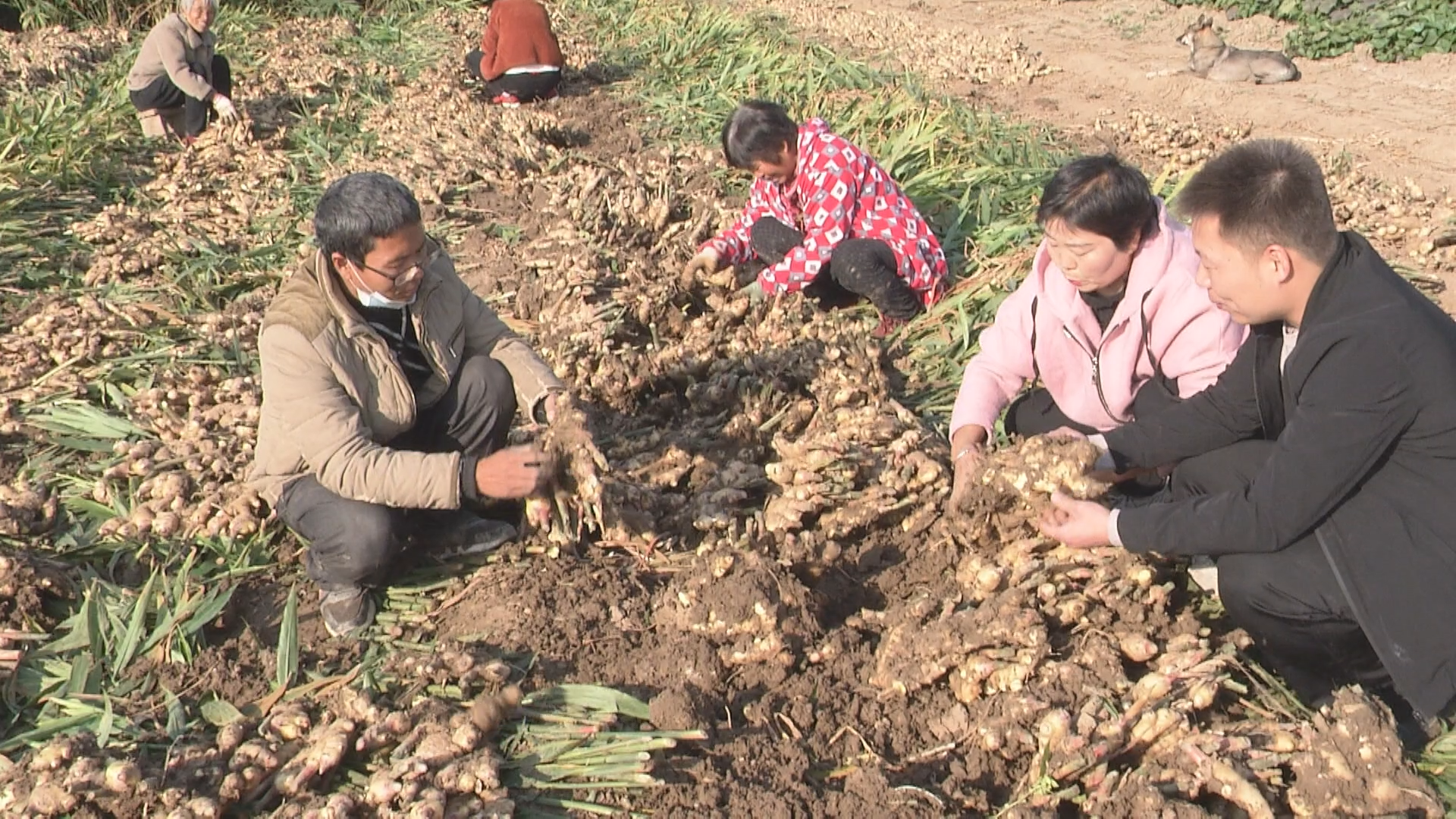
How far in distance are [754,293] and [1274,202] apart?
2.60 metres

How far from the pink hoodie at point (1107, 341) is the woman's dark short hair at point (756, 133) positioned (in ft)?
4.97

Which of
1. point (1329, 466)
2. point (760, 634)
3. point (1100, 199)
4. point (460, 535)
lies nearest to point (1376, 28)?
point (1100, 199)

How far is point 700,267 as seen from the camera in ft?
15.3

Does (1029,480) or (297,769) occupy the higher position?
Answer: (1029,480)

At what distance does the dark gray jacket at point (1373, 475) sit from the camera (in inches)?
81.5

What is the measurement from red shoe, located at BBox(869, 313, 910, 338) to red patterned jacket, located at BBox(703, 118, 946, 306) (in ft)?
0.54

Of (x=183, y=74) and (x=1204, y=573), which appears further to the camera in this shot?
(x=183, y=74)

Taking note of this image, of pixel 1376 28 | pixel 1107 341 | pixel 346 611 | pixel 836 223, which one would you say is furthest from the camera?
pixel 1376 28

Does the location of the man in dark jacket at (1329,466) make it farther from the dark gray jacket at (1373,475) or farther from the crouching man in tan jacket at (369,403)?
the crouching man in tan jacket at (369,403)

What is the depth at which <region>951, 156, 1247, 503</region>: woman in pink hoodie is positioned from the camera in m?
2.69

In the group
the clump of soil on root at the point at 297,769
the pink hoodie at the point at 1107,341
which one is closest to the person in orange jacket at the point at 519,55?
the pink hoodie at the point at 1107,341

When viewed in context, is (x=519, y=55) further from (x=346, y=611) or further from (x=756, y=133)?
(x=346, y=611)

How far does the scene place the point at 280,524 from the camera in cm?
311

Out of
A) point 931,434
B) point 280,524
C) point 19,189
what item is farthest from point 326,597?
point 19,189
